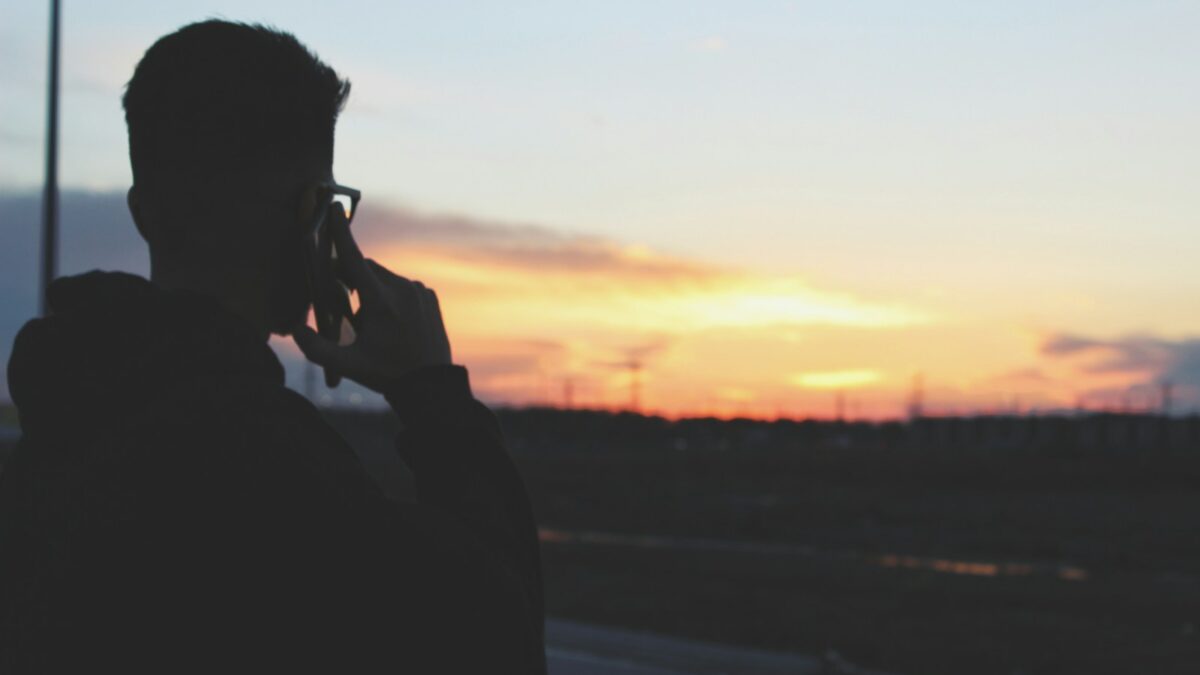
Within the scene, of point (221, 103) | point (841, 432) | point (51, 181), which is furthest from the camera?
point (841, 432)

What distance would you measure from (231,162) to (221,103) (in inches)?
2.5

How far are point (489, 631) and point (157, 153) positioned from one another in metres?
0.65

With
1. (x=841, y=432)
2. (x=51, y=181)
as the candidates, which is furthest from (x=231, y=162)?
(x=841, y=432)

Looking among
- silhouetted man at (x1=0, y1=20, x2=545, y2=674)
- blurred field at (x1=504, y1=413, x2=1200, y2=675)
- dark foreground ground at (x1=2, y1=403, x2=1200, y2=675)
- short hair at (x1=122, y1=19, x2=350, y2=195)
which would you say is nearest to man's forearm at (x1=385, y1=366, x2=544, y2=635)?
silhouetted man at (x1=0, y1=20, x2=545, y2=674)

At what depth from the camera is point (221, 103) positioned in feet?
5.51

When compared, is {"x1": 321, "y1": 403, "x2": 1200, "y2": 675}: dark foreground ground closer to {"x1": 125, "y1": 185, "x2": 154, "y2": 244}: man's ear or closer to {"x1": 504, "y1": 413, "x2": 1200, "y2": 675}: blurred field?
{"x1": 504, "y1": 413, "x2": 1200, "y2": 675}: blurred field

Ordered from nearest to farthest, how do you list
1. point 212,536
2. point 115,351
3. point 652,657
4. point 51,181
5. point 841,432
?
point 212,536 < point 115,351 < point 652,657 < point 51,181 < point 841,432

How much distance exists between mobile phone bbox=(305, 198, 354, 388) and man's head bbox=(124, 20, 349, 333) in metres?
→ 0.02

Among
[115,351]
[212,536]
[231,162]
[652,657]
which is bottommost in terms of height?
[652,657]

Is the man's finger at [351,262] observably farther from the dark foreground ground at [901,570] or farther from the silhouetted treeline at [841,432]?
the silhouetted treeline at [841,432]

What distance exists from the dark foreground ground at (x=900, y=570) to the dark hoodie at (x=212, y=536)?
3.18 feet

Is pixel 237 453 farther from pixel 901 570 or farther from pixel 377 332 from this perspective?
pixel 901 570

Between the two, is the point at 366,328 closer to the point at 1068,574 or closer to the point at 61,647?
the point at 61,647

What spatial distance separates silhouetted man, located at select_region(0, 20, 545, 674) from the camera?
4.73 feet
